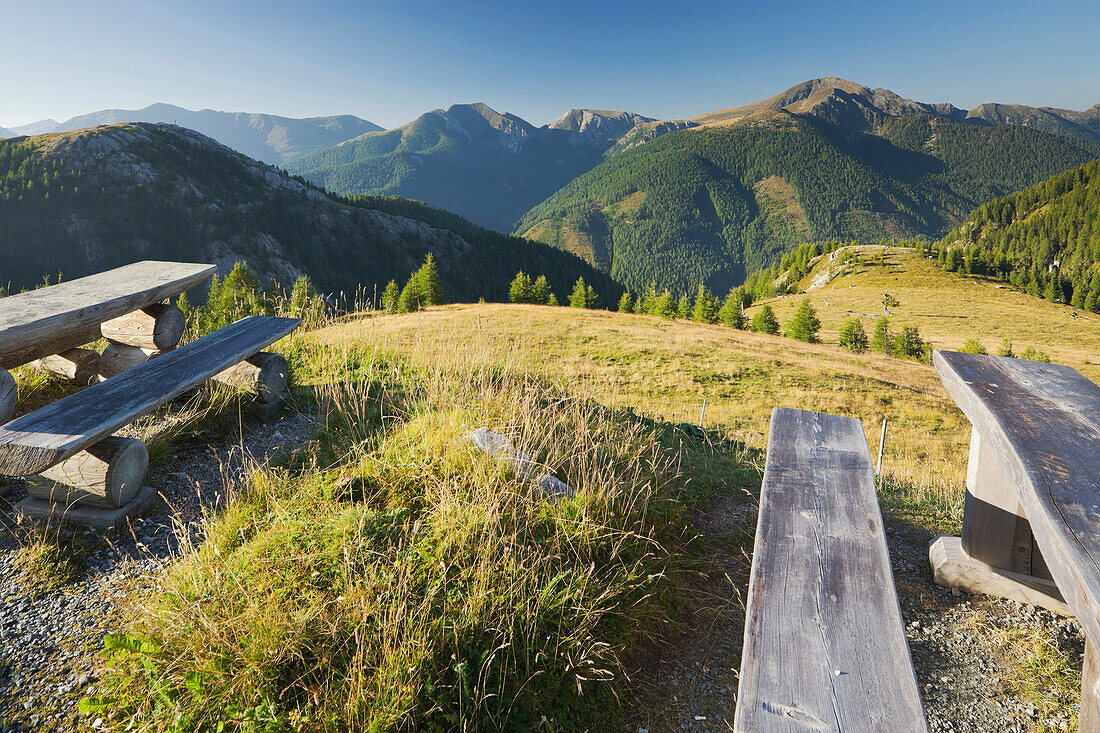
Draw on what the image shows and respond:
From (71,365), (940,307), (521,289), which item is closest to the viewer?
(71,365)

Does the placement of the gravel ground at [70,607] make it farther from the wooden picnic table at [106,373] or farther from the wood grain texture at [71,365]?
the wood grain texture at [71,365]

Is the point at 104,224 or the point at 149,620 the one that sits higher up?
the point at 104,224

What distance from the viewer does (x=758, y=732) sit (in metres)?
1.30

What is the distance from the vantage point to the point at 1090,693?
5.84 ft

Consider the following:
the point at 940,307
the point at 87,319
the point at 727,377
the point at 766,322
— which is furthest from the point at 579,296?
the point at 87,319

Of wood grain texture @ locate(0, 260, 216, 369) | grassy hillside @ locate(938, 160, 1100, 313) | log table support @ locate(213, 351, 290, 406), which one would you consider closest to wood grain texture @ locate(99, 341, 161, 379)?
wood grain texture @ locate(0, 260, 216, 369)

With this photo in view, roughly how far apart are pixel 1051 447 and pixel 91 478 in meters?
5.32

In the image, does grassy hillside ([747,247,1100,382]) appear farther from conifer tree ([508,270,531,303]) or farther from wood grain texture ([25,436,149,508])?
wood grain texture ([25,436,149,508])

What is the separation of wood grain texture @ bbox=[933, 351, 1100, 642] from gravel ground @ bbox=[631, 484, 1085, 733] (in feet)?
3.48

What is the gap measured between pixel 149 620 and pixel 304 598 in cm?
67

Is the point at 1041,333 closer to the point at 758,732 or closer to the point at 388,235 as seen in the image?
the point at 758,732

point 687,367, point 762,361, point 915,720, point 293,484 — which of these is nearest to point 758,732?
point 915,720

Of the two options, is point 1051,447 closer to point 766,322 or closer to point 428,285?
point 428,285

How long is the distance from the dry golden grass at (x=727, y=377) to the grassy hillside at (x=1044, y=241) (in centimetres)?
8253
